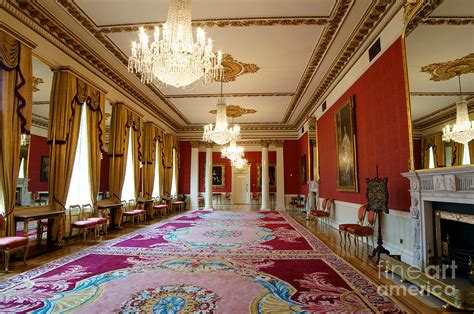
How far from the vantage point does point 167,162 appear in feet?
41.4

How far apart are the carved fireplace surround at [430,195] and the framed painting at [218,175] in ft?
43.3

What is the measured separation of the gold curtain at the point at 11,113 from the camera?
4.32 metres

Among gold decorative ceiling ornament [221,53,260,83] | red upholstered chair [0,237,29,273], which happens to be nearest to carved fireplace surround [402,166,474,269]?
gold decorative ceiling ornament [221,53,260,83]

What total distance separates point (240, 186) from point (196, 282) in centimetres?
1364

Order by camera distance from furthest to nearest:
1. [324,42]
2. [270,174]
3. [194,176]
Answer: [270,174], [194,176], [324,42]

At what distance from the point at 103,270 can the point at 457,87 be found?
16.1 feet

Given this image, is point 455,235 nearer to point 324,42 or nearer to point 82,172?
point 324,42

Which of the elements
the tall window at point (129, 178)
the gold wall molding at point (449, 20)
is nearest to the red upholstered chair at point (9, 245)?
the tall window at point (129, 178)

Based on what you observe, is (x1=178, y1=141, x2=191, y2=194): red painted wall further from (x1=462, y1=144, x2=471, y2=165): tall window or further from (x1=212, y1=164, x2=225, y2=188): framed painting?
(x1=462, y1=144, x2=471, y2=165): tall window

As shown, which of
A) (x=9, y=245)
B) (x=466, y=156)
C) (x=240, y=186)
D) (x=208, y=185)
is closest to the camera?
(x=466, y=156)

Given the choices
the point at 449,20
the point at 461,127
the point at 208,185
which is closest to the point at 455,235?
the point at 461,127

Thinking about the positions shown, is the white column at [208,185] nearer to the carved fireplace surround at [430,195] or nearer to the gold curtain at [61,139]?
the gold curtain at [61,139]

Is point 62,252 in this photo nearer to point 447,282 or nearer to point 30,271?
point 30,271

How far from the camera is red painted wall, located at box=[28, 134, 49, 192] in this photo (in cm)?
872
